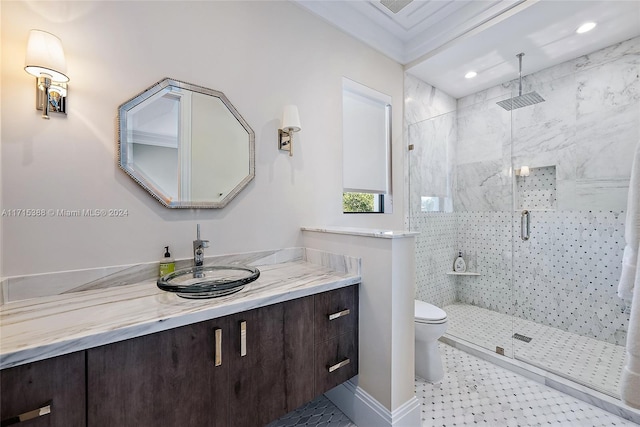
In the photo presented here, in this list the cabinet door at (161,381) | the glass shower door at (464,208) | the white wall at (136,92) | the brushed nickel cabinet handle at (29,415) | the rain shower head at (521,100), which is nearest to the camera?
the brushed nickel cabinet handle at (29,415)

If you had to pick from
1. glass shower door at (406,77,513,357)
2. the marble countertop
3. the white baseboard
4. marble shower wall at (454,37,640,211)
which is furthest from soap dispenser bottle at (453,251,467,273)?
the marble countertop

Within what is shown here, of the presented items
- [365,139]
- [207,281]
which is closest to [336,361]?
[207,281]

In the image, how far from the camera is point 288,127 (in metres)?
→ 1.77

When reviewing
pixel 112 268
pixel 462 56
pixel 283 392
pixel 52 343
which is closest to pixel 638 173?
pixel 462 56

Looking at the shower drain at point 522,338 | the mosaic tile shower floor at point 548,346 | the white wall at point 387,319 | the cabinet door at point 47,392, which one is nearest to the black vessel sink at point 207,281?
the cabinet door at point 47,392

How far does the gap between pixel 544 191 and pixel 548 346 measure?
4.67 ft

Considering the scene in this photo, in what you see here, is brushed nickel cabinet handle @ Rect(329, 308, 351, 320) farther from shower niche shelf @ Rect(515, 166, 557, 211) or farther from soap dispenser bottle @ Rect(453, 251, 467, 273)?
shower niche shelf @ Rect(515, 166, 557, 211)

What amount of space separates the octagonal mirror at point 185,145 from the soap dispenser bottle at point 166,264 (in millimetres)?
259

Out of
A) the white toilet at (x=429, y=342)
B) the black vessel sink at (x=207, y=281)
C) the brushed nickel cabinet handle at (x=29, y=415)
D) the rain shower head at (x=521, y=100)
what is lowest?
the white toilet at (x=429, y=342)

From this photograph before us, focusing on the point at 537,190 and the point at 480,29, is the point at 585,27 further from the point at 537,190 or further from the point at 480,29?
the point at 537,190

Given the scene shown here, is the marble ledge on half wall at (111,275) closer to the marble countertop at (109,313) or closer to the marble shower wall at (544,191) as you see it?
the marble countertop at (109,313)

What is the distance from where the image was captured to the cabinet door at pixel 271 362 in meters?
1.08

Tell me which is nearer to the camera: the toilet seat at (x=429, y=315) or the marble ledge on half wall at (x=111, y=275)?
the marble ledge on half wall at (x=111, y=275)

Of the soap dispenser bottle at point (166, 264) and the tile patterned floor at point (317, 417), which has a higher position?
the soap dispenser bottle at point (166, 264)
